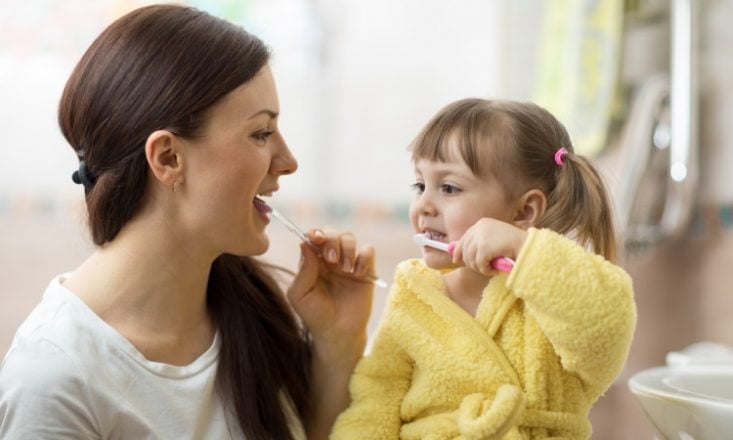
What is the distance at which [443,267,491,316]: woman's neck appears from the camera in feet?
3.81

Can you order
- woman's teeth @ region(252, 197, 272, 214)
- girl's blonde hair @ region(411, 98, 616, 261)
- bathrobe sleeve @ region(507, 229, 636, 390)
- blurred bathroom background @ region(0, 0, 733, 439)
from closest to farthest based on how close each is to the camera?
1. bathrobe sleeve @ region(507, 229, 636, 390)
2. girl's blonde hair @ region(411, 98, 616, 261)
3. woman's teeth @ region(252, 197, 272, 214)
4. blurred bathroom background @ region(0, 0, 733, 439)

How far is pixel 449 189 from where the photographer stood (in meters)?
1.14

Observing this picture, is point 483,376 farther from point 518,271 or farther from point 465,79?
point 465,79

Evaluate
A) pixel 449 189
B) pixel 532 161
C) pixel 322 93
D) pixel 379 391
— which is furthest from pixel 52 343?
pixel 322 93

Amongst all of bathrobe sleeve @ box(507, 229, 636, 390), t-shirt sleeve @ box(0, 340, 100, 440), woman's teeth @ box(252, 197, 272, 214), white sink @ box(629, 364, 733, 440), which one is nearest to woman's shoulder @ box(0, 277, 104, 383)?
t-shirt sleeve @ box(0, 340, 100, 440)

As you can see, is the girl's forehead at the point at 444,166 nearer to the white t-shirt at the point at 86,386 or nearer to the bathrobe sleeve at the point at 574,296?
the bathrobe sleeve at the point at 574,296

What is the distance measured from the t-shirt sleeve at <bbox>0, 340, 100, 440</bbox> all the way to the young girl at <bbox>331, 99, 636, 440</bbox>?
1.06ft

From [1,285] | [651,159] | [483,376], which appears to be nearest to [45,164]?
[1,285]

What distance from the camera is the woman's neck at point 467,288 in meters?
1.16

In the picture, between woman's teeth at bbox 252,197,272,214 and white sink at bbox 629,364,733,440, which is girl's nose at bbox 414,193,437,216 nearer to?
woman's teeth at bbox 252,197,272,214

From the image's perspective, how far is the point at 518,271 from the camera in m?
1.00

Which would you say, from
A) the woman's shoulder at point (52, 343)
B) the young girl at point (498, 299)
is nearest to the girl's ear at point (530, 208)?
the young girl at point (498, 299)

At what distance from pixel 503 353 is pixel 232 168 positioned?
41 cm

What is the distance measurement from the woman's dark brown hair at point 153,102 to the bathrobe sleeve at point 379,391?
0.12 metres
